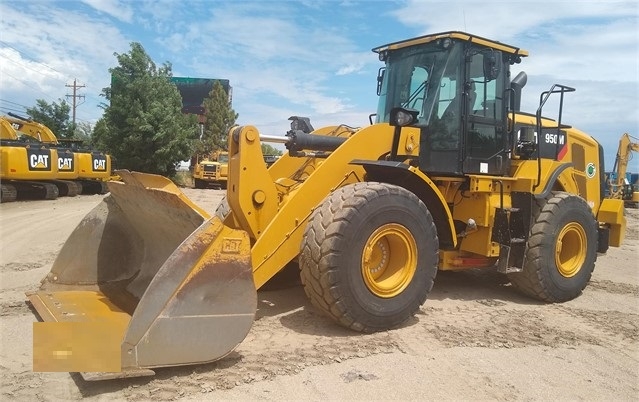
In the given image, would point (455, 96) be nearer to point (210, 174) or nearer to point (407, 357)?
point (407, 357)

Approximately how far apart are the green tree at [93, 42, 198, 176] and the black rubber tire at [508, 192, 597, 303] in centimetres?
2247

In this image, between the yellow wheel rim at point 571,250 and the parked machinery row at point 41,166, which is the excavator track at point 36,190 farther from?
the yellow wheel rim at point 571,250

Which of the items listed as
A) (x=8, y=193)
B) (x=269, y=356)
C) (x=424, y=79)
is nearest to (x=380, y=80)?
(x=424, y=79)

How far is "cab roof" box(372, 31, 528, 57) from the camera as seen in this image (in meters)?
5.38

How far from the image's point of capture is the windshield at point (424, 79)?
17.7 ft

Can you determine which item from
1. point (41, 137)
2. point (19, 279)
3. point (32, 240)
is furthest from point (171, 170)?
point (19, 279)

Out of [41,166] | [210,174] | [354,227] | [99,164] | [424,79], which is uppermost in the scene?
[424,79]

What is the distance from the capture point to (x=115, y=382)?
3.15m

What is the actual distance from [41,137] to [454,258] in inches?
724

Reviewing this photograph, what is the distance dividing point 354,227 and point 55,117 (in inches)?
1416

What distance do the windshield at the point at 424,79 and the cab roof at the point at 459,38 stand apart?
0.19ft

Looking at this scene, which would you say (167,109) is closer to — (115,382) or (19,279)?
(19,279)

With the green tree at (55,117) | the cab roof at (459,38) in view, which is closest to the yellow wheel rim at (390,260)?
the cab roof at (459,38)

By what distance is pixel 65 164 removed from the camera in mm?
17219
